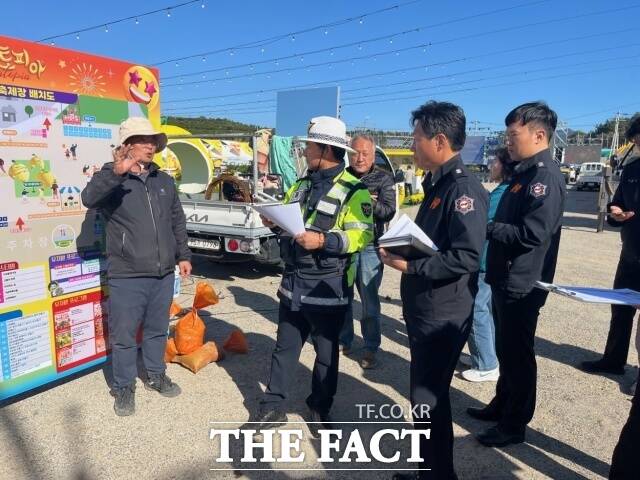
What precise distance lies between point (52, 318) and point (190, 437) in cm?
134

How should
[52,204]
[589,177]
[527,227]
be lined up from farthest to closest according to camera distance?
[589,177], [52,204], [527,227]

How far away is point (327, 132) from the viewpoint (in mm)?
2754

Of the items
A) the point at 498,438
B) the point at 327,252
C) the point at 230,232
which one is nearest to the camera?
the point at 327,252

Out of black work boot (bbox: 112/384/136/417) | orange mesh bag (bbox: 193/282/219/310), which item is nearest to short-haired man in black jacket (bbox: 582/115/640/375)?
orange mesh bag (bbox: 193/282/219/310)

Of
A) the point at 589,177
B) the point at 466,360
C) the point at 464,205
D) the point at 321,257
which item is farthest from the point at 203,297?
the point at 589,177

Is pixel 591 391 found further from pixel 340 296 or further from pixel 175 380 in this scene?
pixel 175 380

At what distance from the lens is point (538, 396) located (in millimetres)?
3625

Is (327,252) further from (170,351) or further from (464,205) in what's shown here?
(170,351)

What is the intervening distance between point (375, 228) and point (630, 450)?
2.53 meters

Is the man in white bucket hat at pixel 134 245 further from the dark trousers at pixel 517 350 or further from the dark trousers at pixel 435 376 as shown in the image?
the dark trousers at pixel 517 350

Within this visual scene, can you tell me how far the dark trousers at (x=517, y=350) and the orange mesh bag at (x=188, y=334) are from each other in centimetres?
248

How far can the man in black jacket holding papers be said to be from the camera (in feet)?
6.82

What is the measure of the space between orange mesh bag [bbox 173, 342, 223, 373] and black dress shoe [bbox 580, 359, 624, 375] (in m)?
3.31

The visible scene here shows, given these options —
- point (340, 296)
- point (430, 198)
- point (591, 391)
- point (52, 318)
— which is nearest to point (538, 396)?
point (591, 391)
